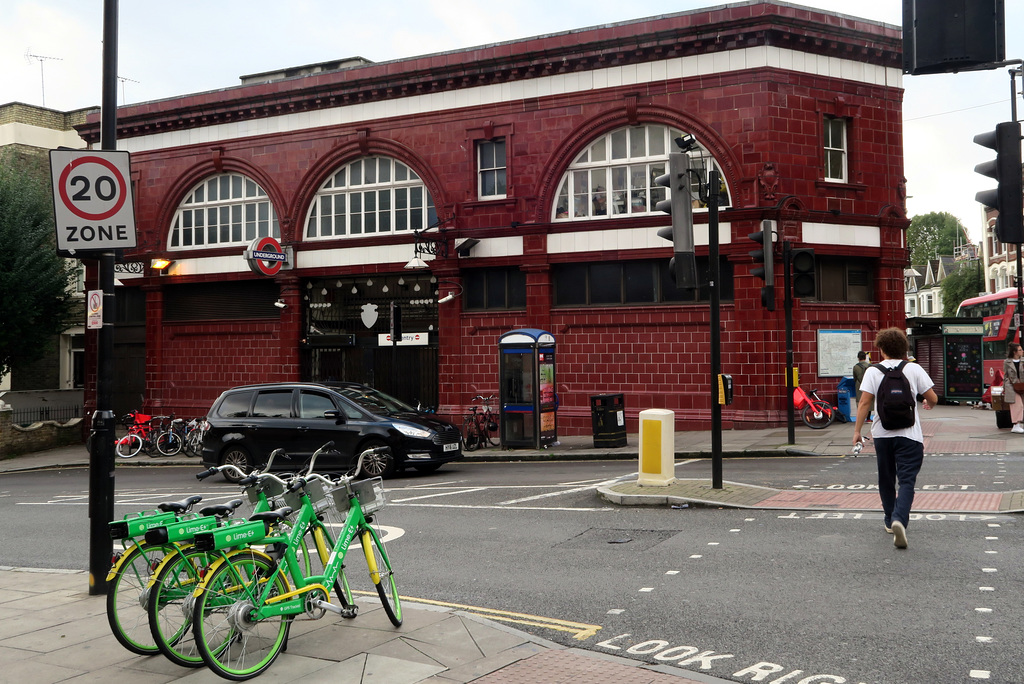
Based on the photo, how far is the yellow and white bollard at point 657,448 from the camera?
39.3 feet

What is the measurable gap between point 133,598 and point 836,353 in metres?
19.8

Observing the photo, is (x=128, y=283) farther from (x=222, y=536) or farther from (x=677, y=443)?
(x=222, y=536)

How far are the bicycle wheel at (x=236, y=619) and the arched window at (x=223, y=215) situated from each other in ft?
77.5

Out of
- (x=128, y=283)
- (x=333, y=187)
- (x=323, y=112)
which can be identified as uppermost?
(x=323, y=112)

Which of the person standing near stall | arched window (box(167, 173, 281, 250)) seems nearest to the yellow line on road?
the person standing near stall

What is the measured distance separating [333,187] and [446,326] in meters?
5.53

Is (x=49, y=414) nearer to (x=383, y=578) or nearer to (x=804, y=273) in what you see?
(x=804, y=273)

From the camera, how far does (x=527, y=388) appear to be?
→ 67.3ft

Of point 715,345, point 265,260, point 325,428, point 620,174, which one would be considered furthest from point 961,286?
point 715,345

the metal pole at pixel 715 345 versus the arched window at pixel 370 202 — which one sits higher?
the arched window at pixel 370 202

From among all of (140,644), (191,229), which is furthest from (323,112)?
(140,644)

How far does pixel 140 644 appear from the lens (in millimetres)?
5605

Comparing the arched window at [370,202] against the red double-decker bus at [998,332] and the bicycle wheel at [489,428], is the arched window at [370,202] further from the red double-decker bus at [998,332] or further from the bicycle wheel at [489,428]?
the red double-decker bus at [998,332]

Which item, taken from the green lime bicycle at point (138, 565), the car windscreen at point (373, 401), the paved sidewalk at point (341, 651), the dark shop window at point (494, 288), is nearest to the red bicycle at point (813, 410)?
the dark shop window at point (494, 288)
